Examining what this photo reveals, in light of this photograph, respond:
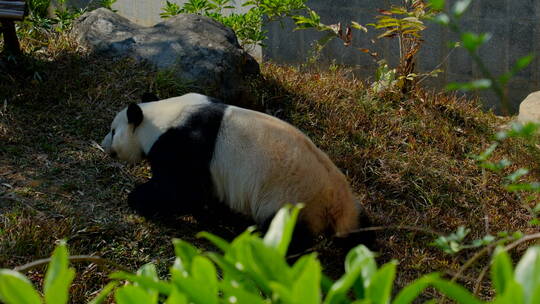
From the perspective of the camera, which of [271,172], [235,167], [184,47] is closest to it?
[271,172]

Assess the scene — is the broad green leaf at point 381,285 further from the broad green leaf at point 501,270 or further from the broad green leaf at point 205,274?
the broad green leaf at point 205,274

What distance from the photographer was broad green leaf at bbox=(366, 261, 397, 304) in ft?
4.83

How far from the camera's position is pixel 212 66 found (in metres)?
5.96

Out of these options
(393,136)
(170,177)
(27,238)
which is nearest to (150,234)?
(170,177)

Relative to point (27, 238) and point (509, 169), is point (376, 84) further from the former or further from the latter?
point (27, 238)

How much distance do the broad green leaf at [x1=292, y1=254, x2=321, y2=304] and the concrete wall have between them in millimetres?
6044

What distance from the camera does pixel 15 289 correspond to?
142cm

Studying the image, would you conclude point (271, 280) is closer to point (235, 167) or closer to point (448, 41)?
point (235, 167)

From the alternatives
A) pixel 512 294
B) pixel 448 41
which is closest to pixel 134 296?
pixel 512 294

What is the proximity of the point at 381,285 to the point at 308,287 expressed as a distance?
0.71 feet

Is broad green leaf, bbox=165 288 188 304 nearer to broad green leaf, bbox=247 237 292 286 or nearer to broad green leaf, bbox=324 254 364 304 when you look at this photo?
broad green leaf, bbox=247 237 292 286

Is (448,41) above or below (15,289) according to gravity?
below

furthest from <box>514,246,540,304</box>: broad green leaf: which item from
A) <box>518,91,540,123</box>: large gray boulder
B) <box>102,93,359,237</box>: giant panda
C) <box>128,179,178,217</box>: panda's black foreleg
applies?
<box>518,91,540,123</box>: large gray boulder

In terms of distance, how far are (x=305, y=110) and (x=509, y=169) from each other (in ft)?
5.89
